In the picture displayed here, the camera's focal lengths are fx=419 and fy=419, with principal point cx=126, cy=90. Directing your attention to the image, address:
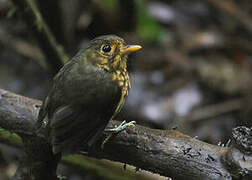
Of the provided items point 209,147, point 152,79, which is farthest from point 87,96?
point 152,79

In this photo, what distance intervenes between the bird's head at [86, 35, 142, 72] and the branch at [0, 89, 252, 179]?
421mm

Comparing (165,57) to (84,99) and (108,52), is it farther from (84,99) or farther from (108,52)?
(84,99)

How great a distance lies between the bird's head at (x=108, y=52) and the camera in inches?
103

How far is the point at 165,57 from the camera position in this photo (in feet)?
16.9

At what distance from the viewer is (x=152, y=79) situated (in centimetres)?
487

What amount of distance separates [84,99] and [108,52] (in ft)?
1.59

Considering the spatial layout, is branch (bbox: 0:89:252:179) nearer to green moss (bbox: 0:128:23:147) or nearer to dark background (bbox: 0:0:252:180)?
green moss (bbox: 0:128:23:147)

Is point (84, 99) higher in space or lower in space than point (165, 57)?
lower

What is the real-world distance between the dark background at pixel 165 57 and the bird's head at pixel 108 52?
1647 millimetres

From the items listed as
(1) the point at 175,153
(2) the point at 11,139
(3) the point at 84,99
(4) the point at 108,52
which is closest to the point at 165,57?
(4) the point at 108,52

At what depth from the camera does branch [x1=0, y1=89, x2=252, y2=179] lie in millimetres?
1983

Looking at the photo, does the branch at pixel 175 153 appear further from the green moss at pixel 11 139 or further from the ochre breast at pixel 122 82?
the green moss at pixel 11 139

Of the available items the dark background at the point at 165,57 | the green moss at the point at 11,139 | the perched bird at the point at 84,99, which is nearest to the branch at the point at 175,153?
the perched bird at the point at 84,99

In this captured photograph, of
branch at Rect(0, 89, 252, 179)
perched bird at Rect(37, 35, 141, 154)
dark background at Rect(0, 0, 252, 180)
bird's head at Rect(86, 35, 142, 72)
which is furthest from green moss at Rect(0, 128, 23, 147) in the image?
dark background at Rect(0, 0, 252, 180)
